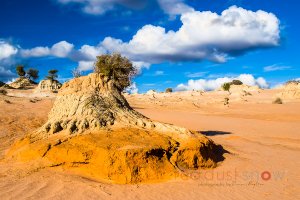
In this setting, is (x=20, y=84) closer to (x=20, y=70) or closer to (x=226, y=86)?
(x=20, y=70)

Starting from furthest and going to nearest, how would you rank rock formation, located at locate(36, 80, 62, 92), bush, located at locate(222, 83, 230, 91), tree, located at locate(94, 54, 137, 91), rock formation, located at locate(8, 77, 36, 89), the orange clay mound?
bush, located at locate(222, 83, 230, 91), rock formation, located at locate(8, 77, 36, 89), rock formation, located at locate(36, 80, 62, 92), tree, located at locate(94, 54, 137, 91), the orange clay mound

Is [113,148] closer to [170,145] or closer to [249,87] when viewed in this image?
[170,145]

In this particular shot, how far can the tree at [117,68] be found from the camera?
1495cm

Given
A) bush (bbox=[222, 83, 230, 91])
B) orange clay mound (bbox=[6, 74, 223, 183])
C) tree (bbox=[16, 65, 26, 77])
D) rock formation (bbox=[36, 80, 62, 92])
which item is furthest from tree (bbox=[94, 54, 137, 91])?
bush (bbox=[222, 83, 230, 91])

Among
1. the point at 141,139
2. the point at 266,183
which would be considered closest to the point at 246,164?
the point at 266,183

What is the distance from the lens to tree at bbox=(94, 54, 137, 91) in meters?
15.0

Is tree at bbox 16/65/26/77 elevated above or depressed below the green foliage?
above

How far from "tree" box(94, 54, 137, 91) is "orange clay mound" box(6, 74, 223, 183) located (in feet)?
11.6

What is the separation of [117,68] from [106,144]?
7.35 metres

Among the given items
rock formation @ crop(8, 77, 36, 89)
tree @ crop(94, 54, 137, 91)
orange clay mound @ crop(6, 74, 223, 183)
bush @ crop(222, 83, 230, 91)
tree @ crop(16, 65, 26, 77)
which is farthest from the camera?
bush @ crop(222, 83, 230, 91)

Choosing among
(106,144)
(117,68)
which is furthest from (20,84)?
(106,144)

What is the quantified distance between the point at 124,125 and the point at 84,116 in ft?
3.95

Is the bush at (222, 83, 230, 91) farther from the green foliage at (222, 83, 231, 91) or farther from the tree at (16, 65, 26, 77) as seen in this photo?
the tree at (16, 65, 26, 77)

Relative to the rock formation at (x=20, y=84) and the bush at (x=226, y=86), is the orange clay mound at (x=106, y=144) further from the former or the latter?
the bush at (x=226, y=86)
